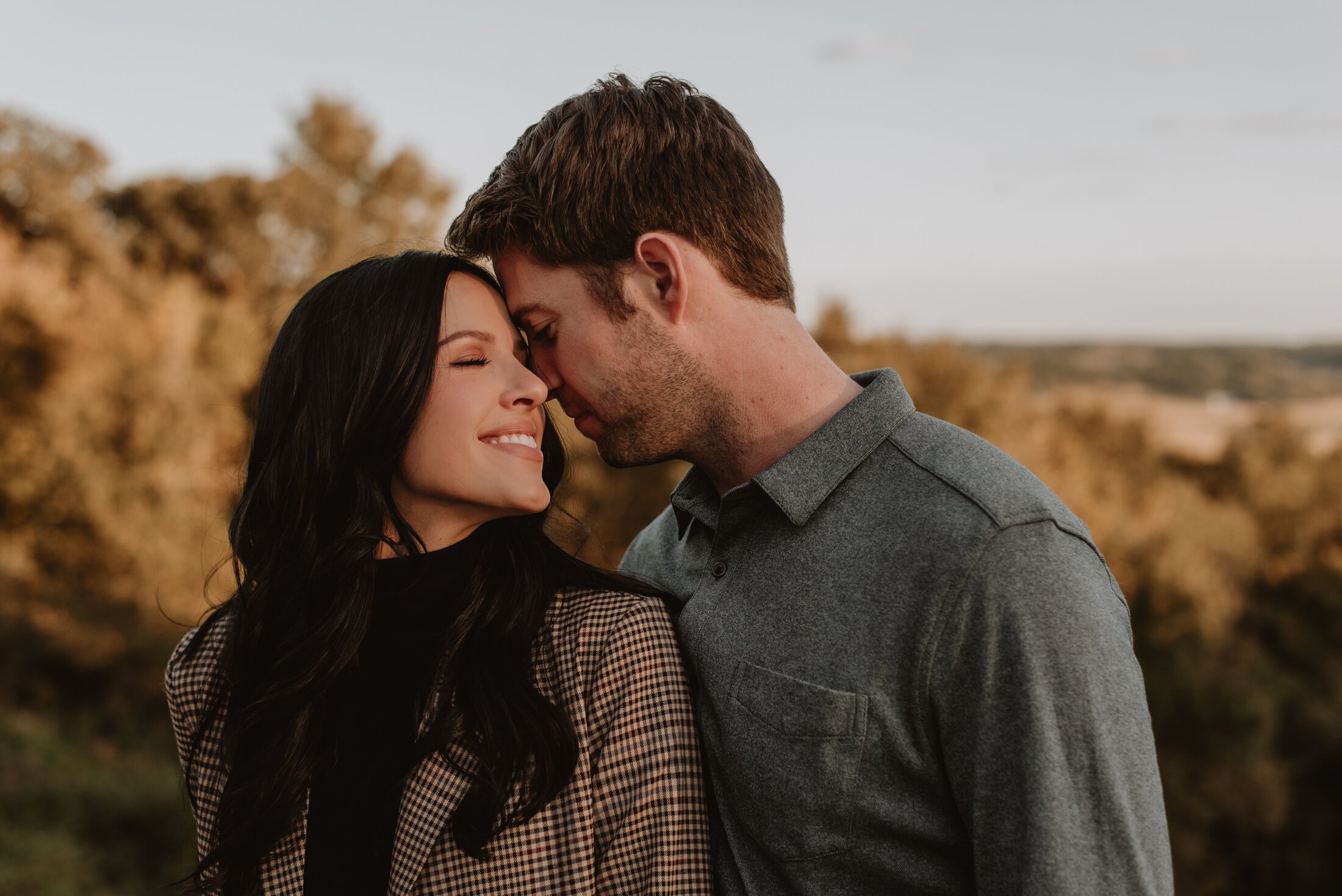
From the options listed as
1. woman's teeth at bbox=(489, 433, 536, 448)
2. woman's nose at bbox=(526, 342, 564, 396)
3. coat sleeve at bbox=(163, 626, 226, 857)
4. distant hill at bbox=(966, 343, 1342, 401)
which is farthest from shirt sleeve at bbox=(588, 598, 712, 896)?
distant hill at bbox=(966, 343, 1342, 401)

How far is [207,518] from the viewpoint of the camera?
53.1 feet

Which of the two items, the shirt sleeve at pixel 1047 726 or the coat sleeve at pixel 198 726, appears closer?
the shirt sleeve at pixel 1047 726

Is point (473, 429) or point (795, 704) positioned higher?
point (473, 429)

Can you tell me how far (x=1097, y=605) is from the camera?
1.62 m

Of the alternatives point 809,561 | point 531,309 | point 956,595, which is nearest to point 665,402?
point 531,309

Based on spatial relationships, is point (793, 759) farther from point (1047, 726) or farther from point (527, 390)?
point (527, 390)


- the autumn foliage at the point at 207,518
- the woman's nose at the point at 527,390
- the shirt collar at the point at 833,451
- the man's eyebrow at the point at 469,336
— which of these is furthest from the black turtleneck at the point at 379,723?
the autumn foliage at the point at 207,518

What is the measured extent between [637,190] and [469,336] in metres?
0.57

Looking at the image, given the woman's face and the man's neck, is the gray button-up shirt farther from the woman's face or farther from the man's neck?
the woman's face

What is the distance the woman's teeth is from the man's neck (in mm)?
486

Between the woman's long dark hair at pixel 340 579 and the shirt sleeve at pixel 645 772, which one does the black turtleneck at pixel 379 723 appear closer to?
the woman's long dark hair at pixel 340 579

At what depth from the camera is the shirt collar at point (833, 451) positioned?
2010mm

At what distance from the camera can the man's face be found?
234cm

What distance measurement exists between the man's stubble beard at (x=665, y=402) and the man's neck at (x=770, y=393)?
0.06 ft
